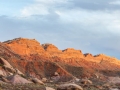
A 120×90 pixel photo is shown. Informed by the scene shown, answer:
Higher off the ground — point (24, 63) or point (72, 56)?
point (72, 56)

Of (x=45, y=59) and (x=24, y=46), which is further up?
(x=24, y=46)

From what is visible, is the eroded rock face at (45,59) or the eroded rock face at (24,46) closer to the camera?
the eroded rock face at (45,59)

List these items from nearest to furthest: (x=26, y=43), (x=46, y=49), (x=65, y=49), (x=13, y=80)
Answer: (x=13, y=80) < (x=26, y=43) < (x=46, y=49) < (x=65, y=49)

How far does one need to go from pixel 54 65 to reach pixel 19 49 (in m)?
44.7

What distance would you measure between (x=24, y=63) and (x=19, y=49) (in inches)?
1772

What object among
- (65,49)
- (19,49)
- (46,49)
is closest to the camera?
(19,49)

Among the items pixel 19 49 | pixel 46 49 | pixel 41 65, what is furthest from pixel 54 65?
pixel 46 49

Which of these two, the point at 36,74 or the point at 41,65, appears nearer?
the point at 36,74

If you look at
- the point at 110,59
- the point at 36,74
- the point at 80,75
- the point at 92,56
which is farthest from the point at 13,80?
the point at 110,59

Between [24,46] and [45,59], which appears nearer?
[45,59]

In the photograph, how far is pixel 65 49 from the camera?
159m

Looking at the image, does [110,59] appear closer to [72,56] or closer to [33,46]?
[72,56]


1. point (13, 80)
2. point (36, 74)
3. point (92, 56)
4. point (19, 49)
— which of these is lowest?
point (13, 80)

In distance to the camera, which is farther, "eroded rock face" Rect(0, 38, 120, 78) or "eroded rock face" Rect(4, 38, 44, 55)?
"eroded rock face" Rect(4, 38, 44, 55)
